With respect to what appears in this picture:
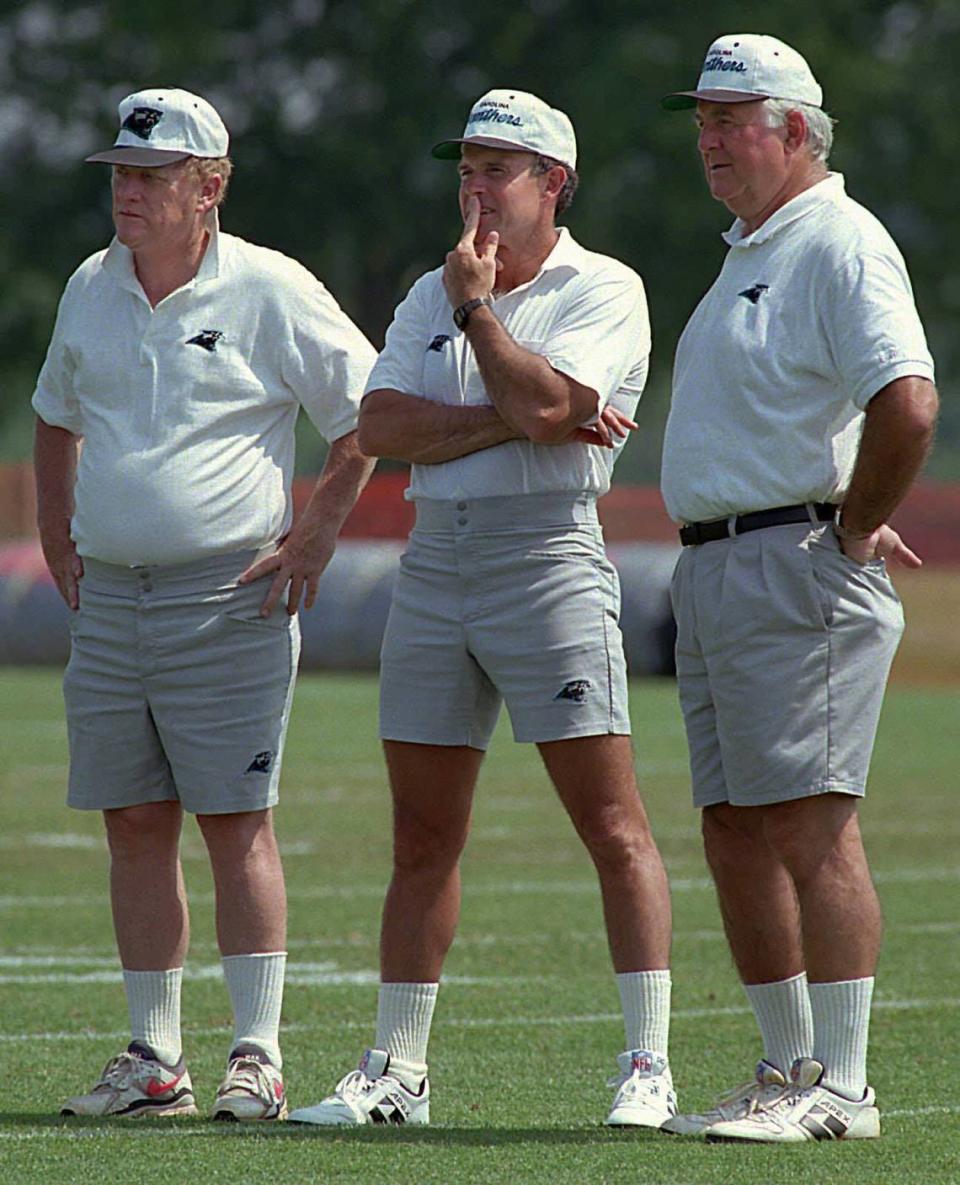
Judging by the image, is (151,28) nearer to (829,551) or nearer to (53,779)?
(53,779)

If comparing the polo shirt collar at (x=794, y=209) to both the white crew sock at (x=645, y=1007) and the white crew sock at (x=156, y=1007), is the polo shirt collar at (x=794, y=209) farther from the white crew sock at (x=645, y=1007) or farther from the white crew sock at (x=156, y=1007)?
the white crew sock at (x=156, y=1007)

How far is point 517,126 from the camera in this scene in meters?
5.66

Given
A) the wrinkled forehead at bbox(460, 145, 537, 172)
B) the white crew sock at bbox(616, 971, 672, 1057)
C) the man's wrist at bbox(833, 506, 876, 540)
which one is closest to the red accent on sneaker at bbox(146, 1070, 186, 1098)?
the white crew sock at bbox(616, 971, 672, 1057)

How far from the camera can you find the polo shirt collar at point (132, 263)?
5.93 meters

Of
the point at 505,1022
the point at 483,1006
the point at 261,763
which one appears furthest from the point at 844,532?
the point at 483,1006

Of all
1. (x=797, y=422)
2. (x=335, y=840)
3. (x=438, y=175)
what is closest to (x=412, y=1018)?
(x=797, y=422)

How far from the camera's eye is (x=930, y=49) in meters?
39.1

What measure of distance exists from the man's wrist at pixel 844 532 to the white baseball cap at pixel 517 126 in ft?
3.58

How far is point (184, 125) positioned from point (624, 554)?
57.3 ft

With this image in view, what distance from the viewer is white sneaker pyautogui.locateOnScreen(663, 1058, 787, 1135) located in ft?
17.5

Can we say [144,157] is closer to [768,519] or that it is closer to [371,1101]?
[768,519]

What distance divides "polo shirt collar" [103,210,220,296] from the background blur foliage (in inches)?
1218

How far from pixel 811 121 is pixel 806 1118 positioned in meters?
2.13

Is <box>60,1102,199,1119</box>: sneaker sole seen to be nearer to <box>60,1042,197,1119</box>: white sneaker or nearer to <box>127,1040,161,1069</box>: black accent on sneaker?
<box>60,1042,197,1119</box>: white sneaker
